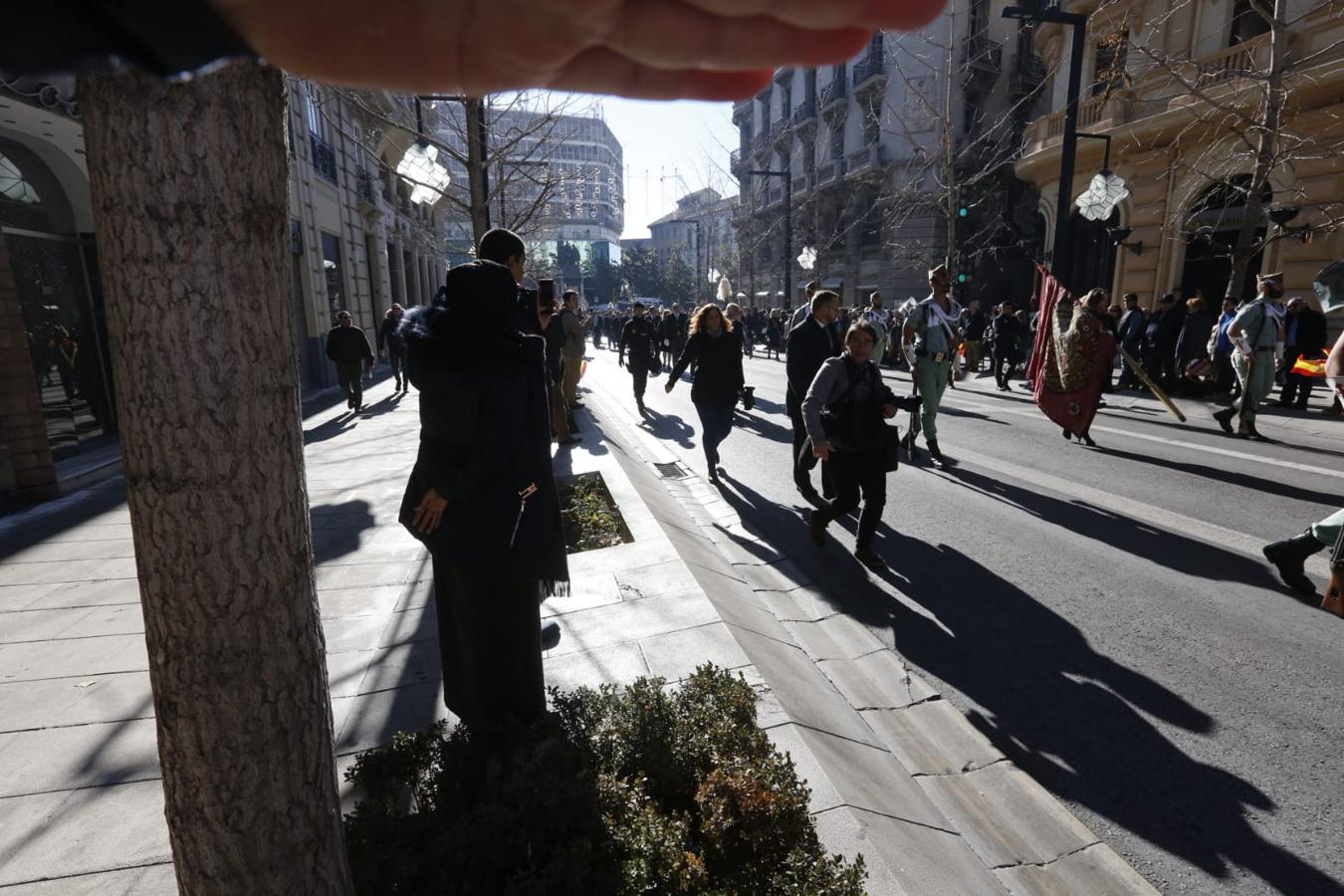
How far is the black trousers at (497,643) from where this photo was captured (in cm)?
267

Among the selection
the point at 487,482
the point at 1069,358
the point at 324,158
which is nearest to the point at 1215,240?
the point at 1069,358

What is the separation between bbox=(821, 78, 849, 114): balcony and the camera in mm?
37688

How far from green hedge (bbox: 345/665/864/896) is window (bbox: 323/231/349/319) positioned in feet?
59.2

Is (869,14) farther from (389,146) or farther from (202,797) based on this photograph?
(389,146)

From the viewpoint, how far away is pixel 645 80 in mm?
762

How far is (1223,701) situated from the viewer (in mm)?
3408

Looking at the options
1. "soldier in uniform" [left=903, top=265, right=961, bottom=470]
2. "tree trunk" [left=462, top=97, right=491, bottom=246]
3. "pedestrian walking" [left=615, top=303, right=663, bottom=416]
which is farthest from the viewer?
"pedestrian walking" [left=615, top=303, right=663, bottom=416]

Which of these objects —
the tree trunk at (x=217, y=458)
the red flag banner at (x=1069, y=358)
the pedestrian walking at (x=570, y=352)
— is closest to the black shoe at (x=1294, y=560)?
the red flag banner at (x=1069, y=358)

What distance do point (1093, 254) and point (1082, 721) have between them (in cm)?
2170

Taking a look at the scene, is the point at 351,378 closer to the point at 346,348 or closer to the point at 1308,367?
the point at 346,348

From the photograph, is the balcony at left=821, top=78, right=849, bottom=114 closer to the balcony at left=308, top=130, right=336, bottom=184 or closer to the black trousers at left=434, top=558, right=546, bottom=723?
the balcony at left=308, top=130, right=336, bottom=184

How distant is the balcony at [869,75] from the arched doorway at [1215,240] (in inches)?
769

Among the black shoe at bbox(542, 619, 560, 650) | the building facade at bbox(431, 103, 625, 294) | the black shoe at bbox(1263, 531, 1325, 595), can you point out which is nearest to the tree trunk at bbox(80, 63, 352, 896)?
the black shoe at bbox(542, 619, 560, 650)

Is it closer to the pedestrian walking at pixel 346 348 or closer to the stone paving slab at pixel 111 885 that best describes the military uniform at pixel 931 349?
the stone paving slab at pixel 111 885
